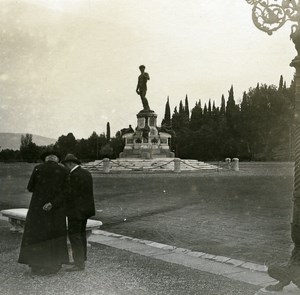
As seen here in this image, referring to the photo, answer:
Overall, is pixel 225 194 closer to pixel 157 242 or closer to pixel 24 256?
pixel 157 242

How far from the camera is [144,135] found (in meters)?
40.0

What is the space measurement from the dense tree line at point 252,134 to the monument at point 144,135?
26315 millimetres

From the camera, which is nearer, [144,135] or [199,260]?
[199,260]

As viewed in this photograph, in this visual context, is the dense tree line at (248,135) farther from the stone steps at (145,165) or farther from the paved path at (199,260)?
the paved path at (199,260)

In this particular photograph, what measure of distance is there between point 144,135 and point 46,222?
3378 cm

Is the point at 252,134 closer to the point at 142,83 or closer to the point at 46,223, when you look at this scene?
the point at 142,83

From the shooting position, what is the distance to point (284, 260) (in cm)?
686

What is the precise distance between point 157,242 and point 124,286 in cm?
276

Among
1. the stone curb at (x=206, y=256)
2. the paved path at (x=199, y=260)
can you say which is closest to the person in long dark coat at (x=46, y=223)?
the paved path at (x=199, y=260)

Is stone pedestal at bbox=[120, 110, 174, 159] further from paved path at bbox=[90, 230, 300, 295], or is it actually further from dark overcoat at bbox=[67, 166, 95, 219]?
dark overcoat at bbox=[67, 166, 95, 219]

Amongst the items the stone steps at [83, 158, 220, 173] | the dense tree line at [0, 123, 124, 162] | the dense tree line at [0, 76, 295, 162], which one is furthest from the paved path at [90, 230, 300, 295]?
the dense tree line at [0, 123, 124, 162]

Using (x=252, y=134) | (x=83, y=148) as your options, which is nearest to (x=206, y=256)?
(x=252, y=134)

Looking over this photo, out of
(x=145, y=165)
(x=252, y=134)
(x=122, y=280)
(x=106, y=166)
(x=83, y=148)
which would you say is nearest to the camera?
(x=122, y=280)

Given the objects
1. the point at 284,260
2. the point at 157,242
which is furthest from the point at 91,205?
the point at 284,260
